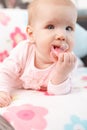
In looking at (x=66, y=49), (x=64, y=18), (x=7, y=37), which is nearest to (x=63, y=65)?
(x=66, y=49)

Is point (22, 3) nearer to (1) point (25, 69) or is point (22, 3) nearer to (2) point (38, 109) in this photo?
(1) point (25, 69)

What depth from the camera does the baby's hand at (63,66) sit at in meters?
1.12

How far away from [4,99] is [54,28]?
303mm

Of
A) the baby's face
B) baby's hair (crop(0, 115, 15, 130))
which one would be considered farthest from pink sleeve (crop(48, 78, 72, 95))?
baby's hair (crop(0, 115, 15, 130))

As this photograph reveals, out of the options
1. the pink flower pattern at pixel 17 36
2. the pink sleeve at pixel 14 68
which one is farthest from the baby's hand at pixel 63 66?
the pink flower pattern at pixel 17 36

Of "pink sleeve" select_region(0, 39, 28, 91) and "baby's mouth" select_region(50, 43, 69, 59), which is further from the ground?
"baby's mouth" select_region(50, 43, 69, 59)

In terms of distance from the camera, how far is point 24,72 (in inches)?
49.3

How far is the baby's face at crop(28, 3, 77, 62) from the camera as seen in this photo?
3.78 ft

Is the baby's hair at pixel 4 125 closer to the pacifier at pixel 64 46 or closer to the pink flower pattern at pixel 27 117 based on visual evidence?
the pink flower pattern at pixel 27 117

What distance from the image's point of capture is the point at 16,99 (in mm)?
1116

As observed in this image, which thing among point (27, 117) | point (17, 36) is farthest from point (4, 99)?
point (17, 36)

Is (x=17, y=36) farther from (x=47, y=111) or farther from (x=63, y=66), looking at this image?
(x=47, y=111)

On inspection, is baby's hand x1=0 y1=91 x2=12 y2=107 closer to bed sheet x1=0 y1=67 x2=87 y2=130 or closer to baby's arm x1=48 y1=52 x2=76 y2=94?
bed sheet x1=0 y1=67 x2=87 y2=130

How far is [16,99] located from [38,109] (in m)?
0.12
